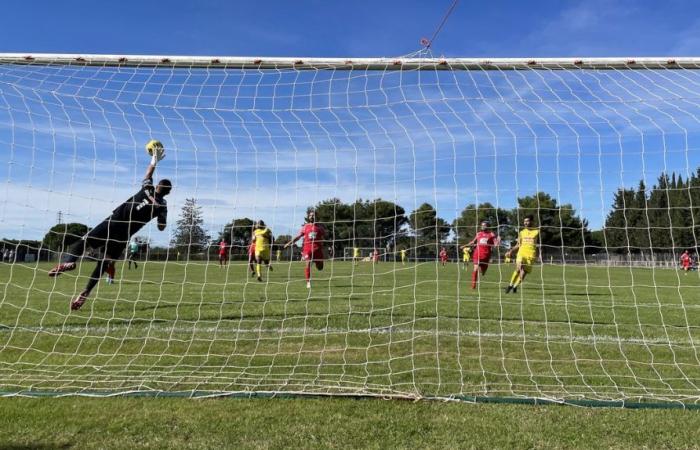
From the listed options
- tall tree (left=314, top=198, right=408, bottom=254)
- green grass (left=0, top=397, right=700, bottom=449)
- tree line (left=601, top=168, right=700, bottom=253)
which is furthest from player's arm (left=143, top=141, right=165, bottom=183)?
tree line (left=601, top=168, right=700, bottom=253)

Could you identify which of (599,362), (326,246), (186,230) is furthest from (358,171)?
(326,246)

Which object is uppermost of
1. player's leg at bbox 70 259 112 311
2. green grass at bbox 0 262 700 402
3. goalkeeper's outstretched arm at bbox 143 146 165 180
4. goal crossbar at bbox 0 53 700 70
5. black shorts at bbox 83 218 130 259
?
goal crossbar at bbox 0 53 700 70

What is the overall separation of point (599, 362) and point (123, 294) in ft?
32.4

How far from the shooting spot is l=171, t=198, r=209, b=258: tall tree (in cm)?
704

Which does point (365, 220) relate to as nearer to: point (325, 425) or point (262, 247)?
point (325, 425)

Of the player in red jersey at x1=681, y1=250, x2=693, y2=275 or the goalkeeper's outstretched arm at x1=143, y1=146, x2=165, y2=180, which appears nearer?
the goalkeeper's outstretched arm at x1=143, y1=146, x2=165, y2=180

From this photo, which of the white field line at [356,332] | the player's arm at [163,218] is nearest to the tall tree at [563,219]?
the white field line at [356,332]

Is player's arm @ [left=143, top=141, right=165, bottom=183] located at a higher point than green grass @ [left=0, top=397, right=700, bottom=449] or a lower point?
higher

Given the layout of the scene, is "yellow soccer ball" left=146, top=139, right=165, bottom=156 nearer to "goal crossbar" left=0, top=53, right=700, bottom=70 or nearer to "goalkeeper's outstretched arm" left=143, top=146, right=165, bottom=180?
"goalkeeper's outstretched arm" left=143, top=146, right=165, bottom=180

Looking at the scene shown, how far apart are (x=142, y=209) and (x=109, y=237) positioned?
0.63 meters

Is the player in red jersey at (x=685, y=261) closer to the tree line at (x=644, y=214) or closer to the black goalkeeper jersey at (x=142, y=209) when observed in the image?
the tree line at (x=644, y=214)

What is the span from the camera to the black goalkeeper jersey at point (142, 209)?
6797 mm

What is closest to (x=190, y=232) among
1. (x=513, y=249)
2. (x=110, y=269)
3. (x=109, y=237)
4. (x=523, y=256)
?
(x=109, y=237)

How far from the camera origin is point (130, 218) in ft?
22.6
